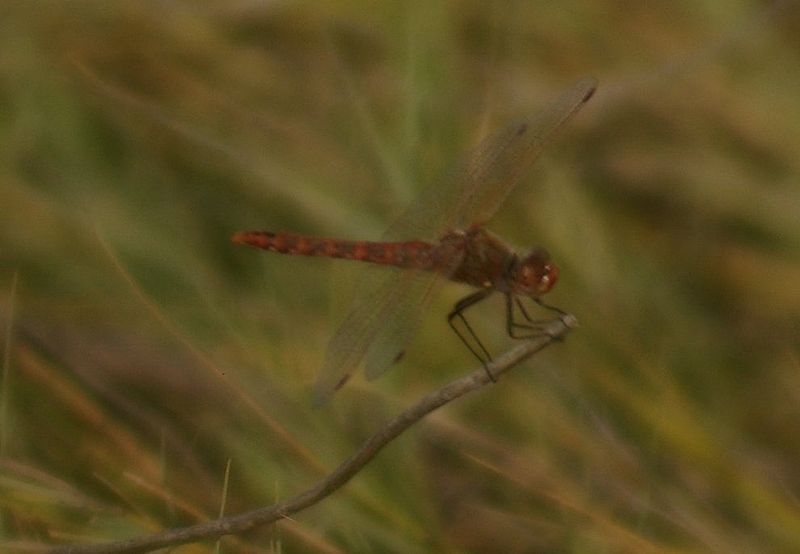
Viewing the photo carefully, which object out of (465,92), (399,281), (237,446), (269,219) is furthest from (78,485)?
(465,92)

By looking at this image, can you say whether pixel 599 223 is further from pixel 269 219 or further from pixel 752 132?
pixel 269 219

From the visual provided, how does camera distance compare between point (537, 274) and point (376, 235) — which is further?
point (376, 235)

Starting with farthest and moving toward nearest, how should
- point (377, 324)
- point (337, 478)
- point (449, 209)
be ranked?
1. point (449, 209)
2. point (377, 324)
3. point (337, 478)

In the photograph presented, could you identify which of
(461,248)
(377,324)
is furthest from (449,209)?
(377,324)

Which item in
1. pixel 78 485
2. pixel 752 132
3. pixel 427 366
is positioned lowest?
pixel 78 485

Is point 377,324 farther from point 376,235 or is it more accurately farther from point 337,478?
point 337,478

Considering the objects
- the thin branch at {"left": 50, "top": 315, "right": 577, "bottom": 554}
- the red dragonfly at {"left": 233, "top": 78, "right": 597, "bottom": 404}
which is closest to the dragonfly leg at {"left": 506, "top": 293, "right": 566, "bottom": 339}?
the red dragonfly at {"left": 233, "top": 78, "right": 597, "bottom": 404}

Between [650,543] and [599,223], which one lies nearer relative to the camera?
[650,543]
